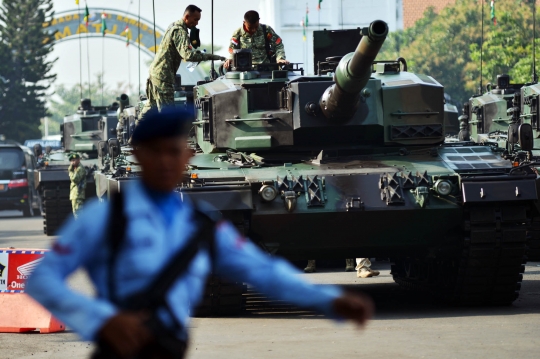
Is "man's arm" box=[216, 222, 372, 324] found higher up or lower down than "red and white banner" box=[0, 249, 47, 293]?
higher up

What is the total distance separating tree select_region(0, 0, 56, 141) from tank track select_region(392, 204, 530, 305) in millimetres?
54584

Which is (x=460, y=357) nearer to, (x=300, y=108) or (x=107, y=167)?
(x=300, y=108)

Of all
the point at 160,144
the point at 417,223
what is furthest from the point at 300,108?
the point at 160,144

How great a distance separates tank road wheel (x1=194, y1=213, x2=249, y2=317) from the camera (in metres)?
10.9

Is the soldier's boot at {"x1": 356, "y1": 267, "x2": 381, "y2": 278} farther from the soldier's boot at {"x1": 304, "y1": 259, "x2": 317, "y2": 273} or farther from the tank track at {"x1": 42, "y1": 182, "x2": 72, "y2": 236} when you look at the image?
the tank track at {"x1": 42, "y1": 182, "x2": 72, "y2": 236}

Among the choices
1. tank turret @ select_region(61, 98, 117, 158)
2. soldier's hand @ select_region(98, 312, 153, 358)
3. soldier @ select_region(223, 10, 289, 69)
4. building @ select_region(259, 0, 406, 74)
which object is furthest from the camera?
building @ select_region(259, 0, 406, 74)

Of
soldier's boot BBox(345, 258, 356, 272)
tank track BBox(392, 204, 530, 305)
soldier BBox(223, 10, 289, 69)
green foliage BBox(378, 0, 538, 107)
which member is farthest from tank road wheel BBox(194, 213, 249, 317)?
green foliage BBox(378, 0, 538, 107)

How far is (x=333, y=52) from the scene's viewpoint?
14172mm

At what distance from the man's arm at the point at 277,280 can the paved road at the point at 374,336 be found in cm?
486

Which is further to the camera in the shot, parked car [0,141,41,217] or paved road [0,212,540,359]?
parked car [0,141,41,217]

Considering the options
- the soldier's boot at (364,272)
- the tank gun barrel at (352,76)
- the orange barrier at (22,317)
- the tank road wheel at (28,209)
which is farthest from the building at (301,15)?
the orange barrier at (22,317)

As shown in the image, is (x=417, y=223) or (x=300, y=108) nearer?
(x=417, y=223)

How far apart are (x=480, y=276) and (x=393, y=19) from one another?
88.3 m

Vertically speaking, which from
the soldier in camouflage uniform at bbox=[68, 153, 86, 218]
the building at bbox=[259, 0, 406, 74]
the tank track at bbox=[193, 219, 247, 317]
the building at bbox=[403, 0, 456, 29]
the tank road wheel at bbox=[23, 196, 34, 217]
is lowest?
the tank road wheel at bbox=[23, 196, 34, 217]
